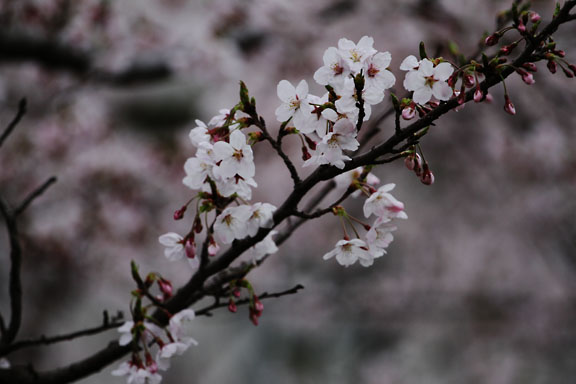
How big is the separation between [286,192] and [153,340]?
546cm

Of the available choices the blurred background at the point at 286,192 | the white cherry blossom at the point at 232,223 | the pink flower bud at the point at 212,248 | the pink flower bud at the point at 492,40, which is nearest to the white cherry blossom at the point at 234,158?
the white cherry blossom at the point at 232,223

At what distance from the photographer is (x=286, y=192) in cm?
639

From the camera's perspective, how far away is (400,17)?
13.3ft

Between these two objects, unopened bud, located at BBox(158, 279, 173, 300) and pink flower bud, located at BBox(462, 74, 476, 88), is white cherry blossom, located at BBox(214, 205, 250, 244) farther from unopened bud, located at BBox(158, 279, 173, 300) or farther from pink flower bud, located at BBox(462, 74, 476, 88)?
pink flower bud, located at BBox(462, 74, 476, 88)

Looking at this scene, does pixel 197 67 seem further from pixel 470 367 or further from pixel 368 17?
pixel 470 367

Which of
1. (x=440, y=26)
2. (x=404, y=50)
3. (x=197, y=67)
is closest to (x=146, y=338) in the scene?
(x=440, y=26)

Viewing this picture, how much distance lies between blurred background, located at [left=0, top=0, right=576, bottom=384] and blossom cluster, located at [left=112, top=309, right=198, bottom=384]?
311cm

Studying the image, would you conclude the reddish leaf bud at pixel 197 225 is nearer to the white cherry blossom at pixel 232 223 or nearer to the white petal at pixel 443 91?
the white cherry blossom at pixel 232 223

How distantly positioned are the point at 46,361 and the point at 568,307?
6.49 m

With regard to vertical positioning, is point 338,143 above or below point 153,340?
above

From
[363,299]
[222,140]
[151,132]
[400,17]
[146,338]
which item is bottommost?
[146,338]

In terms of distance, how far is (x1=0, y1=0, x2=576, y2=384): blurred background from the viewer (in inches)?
159

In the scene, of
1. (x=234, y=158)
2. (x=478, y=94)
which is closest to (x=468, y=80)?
(x=478, y=94)

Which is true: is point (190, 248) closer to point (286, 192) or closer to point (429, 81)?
point (429, 81)
